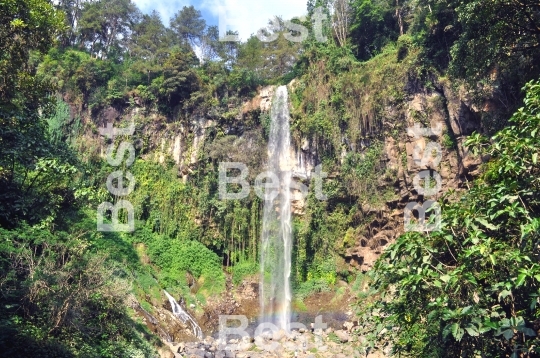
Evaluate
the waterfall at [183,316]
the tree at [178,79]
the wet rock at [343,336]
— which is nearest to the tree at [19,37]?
the waterfall at [183,316]

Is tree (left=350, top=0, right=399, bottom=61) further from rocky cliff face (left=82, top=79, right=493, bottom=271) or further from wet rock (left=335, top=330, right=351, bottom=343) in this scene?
wet rock (left=335, top=330, right=351, bottom=343)

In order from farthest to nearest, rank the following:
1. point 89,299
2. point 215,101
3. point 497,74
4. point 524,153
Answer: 1. point 215,101
2. point 497,74
3. point 89,299
4. point 524,153

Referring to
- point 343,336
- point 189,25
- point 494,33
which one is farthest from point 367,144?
point 189,25

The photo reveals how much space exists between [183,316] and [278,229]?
694 cm

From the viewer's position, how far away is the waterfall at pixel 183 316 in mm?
16777

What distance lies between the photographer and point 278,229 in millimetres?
22141

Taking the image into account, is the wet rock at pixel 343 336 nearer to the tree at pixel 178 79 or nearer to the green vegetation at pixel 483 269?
the green vegetation at pixel 483 269

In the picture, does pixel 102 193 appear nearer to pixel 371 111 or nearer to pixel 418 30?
pixel 371 111

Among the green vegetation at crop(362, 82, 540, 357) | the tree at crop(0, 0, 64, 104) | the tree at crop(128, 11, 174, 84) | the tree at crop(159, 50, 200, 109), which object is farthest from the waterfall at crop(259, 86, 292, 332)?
the green vegetation at crop(362, 82, 540, 357)

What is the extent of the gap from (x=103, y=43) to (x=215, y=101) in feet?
47.1

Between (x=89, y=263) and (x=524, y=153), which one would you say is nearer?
(x=524, y=153)

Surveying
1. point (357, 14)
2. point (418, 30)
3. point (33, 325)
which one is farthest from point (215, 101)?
point (33, 325)

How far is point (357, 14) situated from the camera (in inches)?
913

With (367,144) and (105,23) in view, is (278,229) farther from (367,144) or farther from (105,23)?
(105,23)
